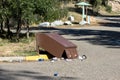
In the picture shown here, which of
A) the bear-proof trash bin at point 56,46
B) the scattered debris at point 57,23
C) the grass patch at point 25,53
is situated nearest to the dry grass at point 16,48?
the grass patch at point 25,53

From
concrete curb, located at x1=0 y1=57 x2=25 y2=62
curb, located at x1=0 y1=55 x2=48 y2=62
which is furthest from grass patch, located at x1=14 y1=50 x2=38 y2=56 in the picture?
concrete curb, located at x1=0 y1=57 x2=25 y2=62

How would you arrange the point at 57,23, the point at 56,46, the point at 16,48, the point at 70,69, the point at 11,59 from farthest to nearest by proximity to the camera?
the point at 57,23 < the point at 16,48 < the point at 56,46 < the point at 11,59 < the point at 70,69

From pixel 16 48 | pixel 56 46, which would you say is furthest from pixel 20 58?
pixel 16 48

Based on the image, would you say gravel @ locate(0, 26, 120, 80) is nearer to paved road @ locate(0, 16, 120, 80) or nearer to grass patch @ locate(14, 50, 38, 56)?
paved road @ locate(0, 16, 120, 80)

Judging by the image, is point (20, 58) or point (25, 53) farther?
point (25, 53)

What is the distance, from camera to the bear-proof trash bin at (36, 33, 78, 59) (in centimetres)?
1591

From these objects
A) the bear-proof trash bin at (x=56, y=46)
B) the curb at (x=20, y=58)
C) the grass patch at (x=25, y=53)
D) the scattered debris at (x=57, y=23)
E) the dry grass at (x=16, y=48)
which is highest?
the bear-proof trash bin at (x=56, y=46)

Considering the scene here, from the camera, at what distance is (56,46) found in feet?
52.9

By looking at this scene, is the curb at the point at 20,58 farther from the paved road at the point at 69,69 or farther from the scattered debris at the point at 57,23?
the scattered debris at the point at 57,23

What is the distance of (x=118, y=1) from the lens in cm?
10100

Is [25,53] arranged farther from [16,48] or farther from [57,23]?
[57,23]

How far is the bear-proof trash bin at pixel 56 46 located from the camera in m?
15.9

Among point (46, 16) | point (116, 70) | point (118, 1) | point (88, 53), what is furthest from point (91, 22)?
point (118, 1)

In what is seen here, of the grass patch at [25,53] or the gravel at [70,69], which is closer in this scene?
the gravel at [70,69]
